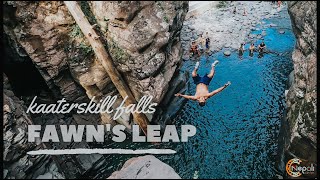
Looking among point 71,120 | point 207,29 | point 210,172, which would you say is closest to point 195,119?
point 210,172

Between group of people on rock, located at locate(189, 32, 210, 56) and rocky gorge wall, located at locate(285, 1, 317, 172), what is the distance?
11.6m

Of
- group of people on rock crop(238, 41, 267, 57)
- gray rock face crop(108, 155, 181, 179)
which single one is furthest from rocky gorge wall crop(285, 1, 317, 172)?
group of people on rock crop(238, 41, 267, 57)

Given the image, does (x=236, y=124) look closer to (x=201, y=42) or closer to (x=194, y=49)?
(x=194, y=49)

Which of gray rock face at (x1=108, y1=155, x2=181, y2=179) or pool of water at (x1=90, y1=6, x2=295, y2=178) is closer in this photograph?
gray rock face at (x1=108, y1=155, x2=181, y2=179)

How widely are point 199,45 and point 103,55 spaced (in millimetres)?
15148

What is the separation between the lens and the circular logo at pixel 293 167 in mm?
12100

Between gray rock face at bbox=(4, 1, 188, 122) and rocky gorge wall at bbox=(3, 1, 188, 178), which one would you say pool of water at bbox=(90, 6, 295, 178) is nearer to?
rocky gorge wall at bbox=(3, 1, 188, 178)

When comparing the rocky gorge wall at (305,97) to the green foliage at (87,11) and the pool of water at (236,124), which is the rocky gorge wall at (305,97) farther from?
the green foliage at (87,11)

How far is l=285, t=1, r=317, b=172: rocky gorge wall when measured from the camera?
1137 centimetres

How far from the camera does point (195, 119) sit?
710 inches

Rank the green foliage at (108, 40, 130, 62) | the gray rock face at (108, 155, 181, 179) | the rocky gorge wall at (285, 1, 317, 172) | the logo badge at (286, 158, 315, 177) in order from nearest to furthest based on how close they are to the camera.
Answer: the gray rock face at (108, 155, 181, 179) → the rocky gorge wall at (285, 1, 317, 172) → the logo badge at (286, 158, 315, 177) → the green foliage at (108, 40, 130, 62)

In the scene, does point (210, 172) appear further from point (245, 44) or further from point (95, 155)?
point (245, 44)

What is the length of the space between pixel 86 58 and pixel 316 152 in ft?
39.1

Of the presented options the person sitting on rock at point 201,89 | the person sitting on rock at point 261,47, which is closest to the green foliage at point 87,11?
the person sitting on rock at point 201,89
